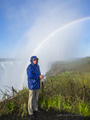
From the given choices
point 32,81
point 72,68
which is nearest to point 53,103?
point 32,81

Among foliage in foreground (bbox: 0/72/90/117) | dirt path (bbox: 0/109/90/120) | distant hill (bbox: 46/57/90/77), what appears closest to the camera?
dirt path (bbox: 0/109/90/120)

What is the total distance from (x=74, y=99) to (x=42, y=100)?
1210 mm

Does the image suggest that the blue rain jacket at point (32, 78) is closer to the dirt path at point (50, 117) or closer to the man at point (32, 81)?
the man at point (32, 81)

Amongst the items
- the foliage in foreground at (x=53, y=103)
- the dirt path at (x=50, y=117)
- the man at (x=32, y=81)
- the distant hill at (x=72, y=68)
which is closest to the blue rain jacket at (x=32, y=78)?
the man at (x=32, y=81)

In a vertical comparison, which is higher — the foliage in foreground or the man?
the man

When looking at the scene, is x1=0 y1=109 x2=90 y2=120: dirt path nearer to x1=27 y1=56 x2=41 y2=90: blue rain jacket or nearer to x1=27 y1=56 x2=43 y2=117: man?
x1=27 y1=56 x2=43 y2=117: man

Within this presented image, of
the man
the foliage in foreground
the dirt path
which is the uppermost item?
the man

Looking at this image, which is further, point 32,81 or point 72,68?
point 72,68

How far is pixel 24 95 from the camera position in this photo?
4.27 meters

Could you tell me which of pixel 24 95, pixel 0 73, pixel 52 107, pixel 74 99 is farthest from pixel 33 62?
pixel 0 73

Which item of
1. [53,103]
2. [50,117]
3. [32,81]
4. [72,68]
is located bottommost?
[50,117]

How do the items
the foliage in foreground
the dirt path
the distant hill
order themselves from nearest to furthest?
1. the dirt path
2. the foliage in foreground
3. the distant hill

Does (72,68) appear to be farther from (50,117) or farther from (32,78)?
(32,78)

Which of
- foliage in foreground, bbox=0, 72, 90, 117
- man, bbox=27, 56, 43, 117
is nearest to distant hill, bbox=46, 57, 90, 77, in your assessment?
foliage in foreground, bbox=0, 72, 90, 117
